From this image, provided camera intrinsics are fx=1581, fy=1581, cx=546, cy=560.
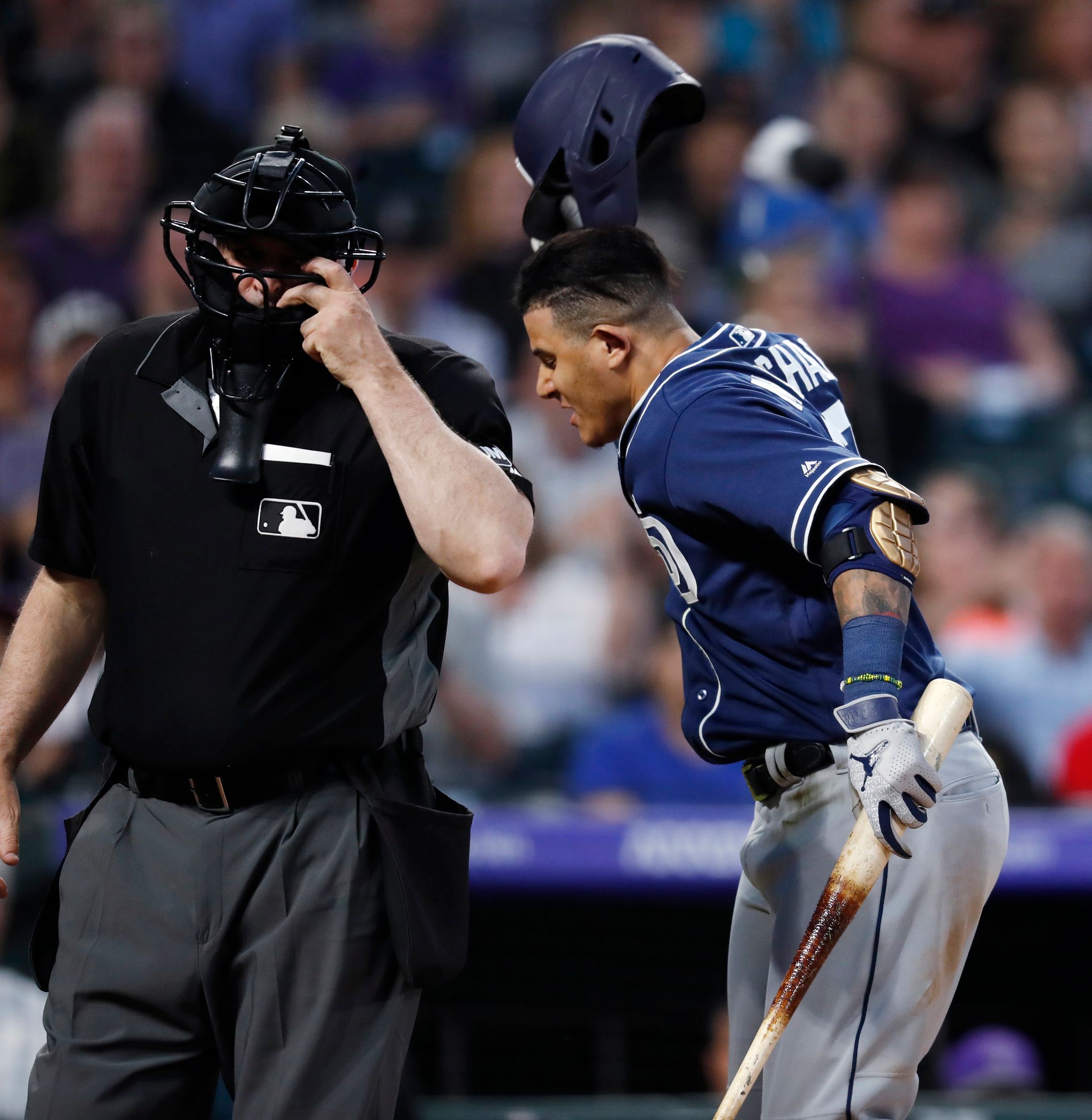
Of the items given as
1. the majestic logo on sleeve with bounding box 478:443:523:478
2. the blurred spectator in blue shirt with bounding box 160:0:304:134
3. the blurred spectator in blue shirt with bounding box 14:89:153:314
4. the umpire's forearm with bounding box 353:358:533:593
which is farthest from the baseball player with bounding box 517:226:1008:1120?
the blurred spectator in blue shirt with bounding box 160:0:304:134

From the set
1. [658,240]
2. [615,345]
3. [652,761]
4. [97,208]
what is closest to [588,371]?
Result: [615,345]

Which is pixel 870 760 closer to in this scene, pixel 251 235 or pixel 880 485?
pixel 880 485

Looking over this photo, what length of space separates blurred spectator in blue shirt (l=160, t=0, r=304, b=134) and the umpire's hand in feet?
17.3

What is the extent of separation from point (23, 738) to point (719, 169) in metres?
5.23

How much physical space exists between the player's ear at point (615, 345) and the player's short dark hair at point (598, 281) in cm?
2

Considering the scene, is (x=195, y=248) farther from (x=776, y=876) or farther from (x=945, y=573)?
(x=945, y=573)

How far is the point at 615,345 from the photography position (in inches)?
98.2

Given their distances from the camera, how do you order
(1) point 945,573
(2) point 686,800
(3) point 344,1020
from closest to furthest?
(3) point 344,1020 < (2) point 686,800 < (1) point 945,573

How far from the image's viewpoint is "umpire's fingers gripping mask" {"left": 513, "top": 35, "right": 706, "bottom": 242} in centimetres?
296

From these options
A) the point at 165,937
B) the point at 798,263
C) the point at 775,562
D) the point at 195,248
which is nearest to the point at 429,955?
the point at 165,937

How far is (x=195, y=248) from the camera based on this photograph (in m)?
2.07

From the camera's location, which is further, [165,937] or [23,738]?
[23,738]

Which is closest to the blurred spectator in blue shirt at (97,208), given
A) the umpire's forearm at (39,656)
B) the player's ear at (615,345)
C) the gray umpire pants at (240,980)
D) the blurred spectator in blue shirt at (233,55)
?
the blurred spectator in blue shirt at (233,55)

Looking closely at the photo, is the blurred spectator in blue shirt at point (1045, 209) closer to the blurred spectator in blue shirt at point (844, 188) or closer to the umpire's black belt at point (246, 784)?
the blurred spectator in blue shirt at point (844, 188)
